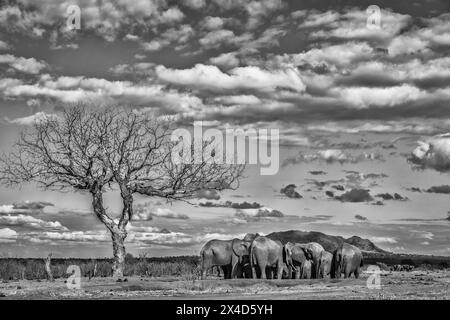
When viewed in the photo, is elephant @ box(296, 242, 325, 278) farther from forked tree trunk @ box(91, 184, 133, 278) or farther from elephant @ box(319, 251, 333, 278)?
forked tree trunk @ box(91, 184, 133, 278)

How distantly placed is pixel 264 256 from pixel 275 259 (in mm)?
960

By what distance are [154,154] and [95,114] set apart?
4.01m

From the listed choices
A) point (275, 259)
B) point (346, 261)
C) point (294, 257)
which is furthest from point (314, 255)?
point (275, 259)

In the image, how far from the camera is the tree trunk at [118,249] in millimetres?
35688

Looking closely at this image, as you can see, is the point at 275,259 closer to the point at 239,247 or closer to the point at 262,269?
the point at 262,269

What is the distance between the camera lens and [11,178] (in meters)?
37.1

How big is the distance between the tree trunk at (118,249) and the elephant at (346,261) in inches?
549

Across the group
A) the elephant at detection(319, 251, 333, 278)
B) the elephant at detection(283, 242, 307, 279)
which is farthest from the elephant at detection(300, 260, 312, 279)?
the elephant at detection(319, 251, 333, 278)

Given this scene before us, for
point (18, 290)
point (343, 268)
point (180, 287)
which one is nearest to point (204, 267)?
point (343, 268)

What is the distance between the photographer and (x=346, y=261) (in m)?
41.1

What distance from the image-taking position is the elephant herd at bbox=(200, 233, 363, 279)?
39.2 metres

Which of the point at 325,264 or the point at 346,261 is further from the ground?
the point at 346,261

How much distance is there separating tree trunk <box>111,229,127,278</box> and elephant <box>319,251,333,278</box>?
1300 centimetres

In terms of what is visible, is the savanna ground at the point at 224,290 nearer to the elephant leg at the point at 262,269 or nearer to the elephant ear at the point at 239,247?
the elephant leg at the point at 262,269
